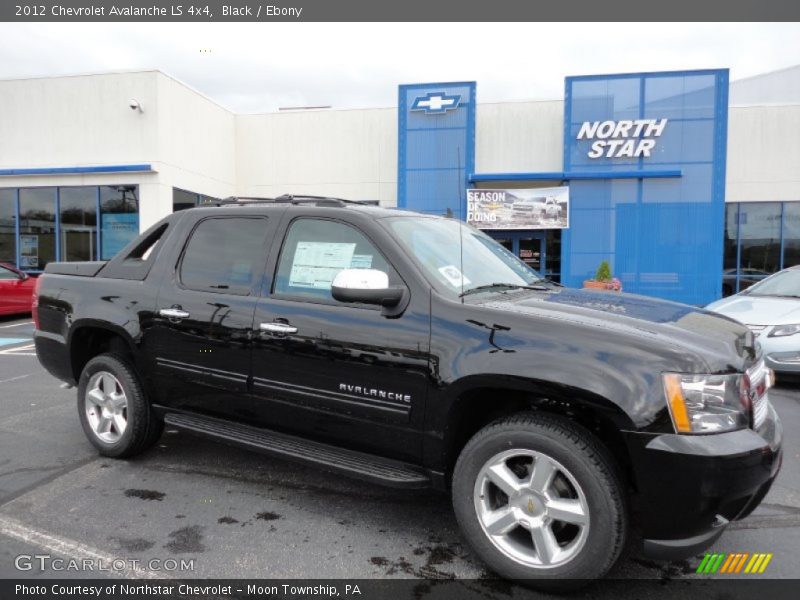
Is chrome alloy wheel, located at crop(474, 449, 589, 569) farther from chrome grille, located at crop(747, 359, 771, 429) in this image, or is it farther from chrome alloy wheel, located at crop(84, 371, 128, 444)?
chrome alloy wheel, located at crop(84, 371, 128, 444)

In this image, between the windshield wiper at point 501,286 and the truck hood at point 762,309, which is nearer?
the windshield wiper at point 501,286

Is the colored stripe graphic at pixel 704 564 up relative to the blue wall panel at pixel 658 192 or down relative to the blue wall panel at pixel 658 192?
down

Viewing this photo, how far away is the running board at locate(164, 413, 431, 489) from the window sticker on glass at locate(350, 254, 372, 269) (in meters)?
1.04

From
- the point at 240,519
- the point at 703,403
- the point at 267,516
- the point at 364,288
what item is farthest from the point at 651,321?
the point at 240,519

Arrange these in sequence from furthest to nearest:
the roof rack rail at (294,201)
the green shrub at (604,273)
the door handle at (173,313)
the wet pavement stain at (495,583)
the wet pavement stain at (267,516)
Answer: the green shrub at (604,273) → the door handle at (173,313) → the roof rack rail at (294,201) → the wet pavement stain at (267,516) → the wet pavement stain at (495,583)

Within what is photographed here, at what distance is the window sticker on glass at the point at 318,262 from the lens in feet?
11.3

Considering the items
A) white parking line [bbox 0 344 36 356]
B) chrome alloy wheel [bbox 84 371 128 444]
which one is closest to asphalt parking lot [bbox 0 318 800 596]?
chrome alloy wheel [bbox 84 371 128 444]

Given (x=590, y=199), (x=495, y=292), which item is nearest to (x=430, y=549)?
(x=495, y=292)

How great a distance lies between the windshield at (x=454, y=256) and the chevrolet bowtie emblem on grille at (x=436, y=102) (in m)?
14.5

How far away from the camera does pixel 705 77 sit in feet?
54.6

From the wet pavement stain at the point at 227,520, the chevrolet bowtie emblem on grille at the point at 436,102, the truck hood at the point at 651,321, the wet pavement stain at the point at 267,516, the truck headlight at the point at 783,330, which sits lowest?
the wet pavement stain at the point at 227,520

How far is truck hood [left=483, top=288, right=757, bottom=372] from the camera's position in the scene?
262 centimetres

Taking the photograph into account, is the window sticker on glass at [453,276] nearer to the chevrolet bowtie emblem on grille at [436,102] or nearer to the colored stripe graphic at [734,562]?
the colored stripe graphic at [734,562]
